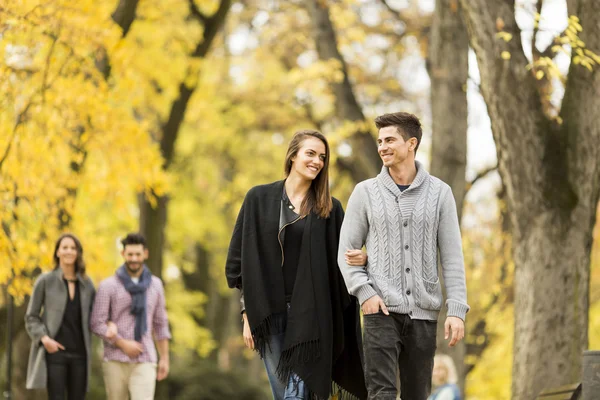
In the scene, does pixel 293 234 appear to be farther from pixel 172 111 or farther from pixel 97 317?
pixel 172 111

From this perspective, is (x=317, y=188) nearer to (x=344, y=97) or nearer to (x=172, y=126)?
(x=344, y=97)

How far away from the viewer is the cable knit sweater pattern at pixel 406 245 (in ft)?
20.7

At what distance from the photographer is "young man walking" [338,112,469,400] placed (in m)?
6.26

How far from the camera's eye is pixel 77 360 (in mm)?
10656

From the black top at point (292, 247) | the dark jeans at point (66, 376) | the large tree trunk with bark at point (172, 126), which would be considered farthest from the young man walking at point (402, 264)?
the large tree trunk with bark at point (172, 126)

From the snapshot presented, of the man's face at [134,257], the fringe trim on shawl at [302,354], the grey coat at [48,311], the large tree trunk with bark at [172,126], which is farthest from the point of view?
the large tree trunk with bark at [172,126]

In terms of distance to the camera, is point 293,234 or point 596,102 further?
point 596,102

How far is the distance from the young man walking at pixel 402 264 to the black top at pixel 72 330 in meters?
4.90

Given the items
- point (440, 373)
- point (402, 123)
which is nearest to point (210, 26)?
point (440, 373)

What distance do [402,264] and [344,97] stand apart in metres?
10.9

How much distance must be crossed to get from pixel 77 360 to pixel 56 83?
13.7 feet

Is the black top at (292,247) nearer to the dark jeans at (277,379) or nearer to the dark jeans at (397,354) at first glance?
the dark jeans at (277,379)

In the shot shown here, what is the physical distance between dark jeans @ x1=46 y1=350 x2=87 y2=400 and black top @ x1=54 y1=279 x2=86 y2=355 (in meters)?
0.07

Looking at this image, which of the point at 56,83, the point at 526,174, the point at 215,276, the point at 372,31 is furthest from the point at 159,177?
the point at 215,276
